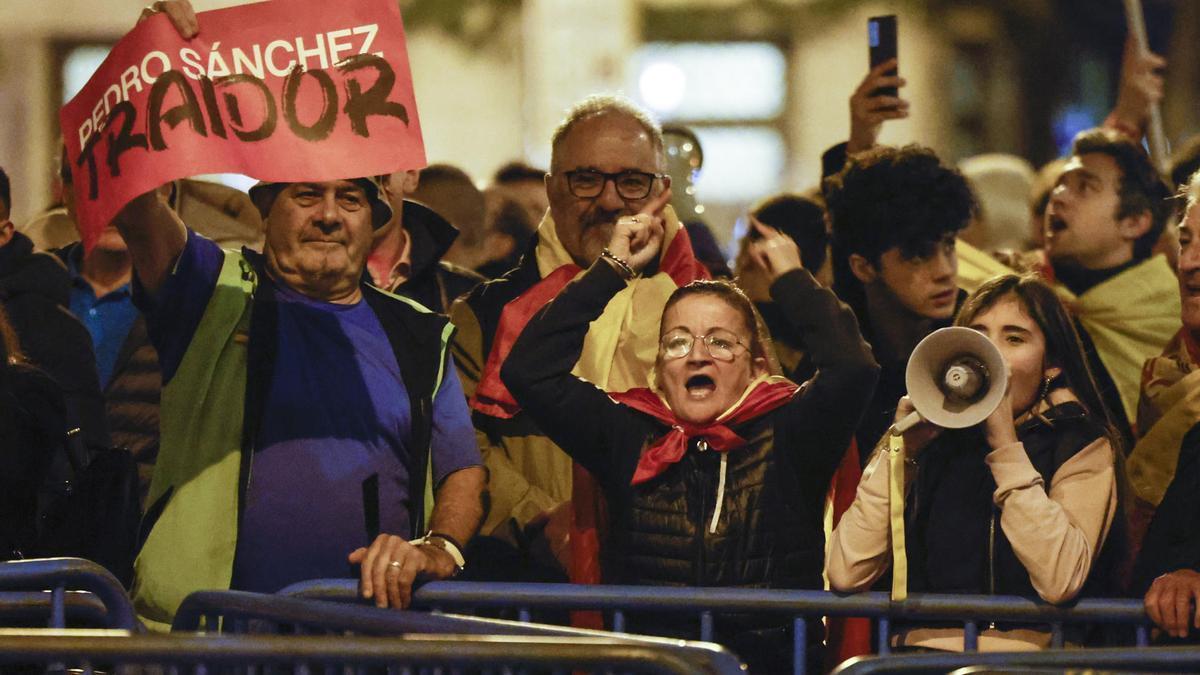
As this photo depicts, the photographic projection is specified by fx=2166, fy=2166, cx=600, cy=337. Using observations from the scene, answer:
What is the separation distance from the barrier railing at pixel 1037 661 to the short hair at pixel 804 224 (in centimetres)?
303

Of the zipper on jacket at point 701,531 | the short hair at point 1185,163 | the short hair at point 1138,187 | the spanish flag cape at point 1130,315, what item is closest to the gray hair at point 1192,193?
the spanish flag cape at point 1130,315

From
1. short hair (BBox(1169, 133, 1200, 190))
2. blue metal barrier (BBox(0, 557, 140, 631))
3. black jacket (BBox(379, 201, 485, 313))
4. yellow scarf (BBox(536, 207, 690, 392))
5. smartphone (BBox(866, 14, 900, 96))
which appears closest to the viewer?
blue metal barrier (BBox(0, 557, 140, 631))

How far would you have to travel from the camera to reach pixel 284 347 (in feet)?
16.8

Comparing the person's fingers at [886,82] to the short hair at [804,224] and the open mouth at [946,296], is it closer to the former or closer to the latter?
the short hair at [804,224]

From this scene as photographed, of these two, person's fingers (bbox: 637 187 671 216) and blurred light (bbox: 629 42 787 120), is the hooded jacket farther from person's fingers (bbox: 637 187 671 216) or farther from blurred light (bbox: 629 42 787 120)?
blurred light (bbox: 629 42 787 120)

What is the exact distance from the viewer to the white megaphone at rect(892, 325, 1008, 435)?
4.52 meters

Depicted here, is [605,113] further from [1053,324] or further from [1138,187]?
[1138,187]

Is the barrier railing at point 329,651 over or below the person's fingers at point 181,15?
below

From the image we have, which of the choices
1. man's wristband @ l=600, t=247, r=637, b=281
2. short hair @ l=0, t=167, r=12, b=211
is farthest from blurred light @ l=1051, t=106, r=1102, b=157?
man's wristband @ l=600, t=247, r=637, b=281

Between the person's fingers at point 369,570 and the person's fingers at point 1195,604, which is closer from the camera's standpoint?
the person's fingers at point 1195,604

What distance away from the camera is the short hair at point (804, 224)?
667cm

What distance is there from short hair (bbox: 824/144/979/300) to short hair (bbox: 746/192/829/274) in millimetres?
486

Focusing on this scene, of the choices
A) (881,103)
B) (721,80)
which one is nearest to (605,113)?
(881,103)

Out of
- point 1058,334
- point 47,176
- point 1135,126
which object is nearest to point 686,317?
point 1058,334
